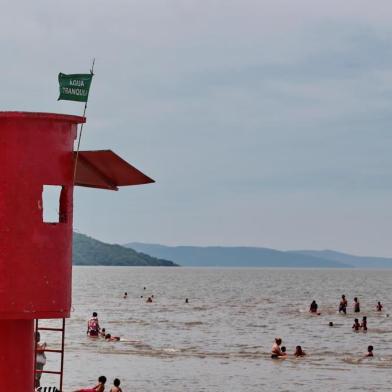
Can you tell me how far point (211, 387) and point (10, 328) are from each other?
1009 inches

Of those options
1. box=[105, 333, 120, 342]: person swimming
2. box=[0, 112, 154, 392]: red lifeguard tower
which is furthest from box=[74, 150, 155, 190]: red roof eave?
box=[105, 333, 120, 342]: person swimming

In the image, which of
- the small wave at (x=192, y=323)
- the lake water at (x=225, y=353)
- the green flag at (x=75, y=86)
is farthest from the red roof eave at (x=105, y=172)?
the small wave at (x=192, y=323)

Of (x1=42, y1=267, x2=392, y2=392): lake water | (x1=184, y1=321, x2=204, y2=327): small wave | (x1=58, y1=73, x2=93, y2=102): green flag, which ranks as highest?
(x1=58, y1=73, x2=93, y2=102): green flag

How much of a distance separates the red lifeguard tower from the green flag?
24 centimetres

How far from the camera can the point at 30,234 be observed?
10.6 meters

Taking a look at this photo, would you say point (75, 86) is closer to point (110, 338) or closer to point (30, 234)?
point (30, 234)

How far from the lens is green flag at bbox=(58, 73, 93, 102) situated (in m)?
11.0

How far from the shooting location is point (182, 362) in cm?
4475

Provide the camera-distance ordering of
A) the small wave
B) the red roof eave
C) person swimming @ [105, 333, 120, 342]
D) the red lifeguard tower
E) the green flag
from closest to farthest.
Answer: the red lifeguard tower < the green flag < the red roof eave < person swimming @ [105, 333, 120, 342] < the small wave

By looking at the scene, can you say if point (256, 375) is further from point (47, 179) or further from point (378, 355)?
point (47, 179)

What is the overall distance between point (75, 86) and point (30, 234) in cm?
174

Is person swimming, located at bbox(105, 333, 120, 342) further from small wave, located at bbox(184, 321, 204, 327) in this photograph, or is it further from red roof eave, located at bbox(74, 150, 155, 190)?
red roof eave, located at bbox(74, 150, 155, 190)

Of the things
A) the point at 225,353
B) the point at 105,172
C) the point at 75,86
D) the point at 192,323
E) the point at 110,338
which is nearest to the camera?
the point at 75,86

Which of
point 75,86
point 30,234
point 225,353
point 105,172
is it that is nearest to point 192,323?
point 225,353
